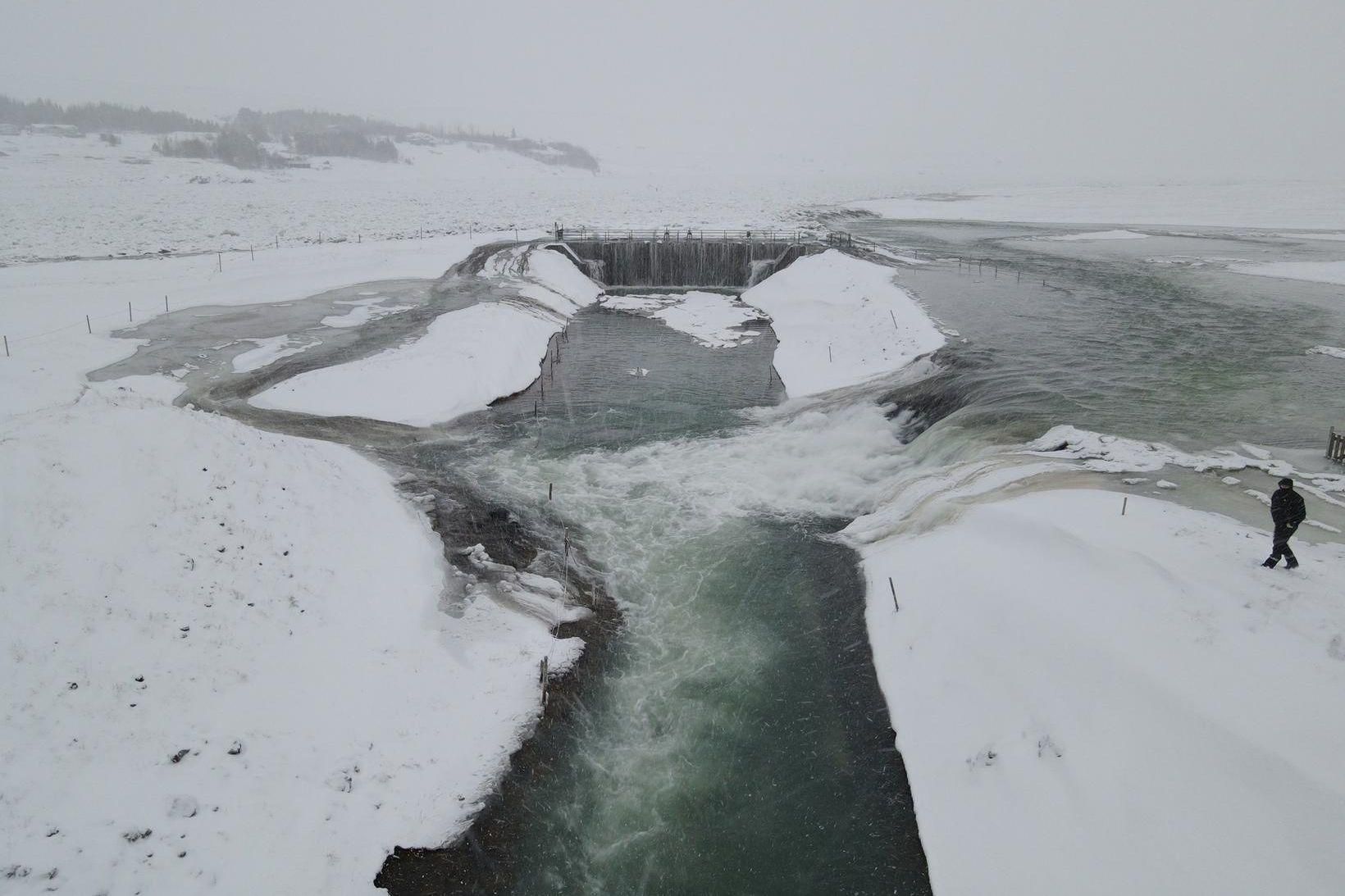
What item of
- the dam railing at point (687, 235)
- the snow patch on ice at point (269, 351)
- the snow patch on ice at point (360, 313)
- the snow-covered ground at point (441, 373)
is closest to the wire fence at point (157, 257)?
the dam railing at point (687, 235)

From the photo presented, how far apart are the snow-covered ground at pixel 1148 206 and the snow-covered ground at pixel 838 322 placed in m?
45.2

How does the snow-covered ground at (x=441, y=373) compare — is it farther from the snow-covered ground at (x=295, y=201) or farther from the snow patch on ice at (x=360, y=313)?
the snow-covered ground at (x=295, y=201)

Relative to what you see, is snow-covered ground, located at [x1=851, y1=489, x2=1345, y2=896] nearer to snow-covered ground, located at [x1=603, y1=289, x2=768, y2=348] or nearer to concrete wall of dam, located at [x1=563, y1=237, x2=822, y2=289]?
snow-covered ground, located at [x1=603, y1=289, x2=768, y2=348]

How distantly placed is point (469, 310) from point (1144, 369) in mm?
25403

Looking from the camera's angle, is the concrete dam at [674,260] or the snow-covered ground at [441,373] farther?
the concrete dam at [674,260]

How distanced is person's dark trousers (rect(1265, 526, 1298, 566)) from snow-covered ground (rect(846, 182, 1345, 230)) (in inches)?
2909

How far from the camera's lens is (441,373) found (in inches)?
985

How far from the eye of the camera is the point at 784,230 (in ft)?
189

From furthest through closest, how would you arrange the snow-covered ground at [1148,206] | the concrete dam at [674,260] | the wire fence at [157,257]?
the snow-covered ground at [1148,206]
the concrete dam at [674,260]
the wire fence at [157,257]

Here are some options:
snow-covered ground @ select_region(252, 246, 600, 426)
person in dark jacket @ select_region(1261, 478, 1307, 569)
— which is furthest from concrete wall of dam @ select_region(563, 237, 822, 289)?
person in dark jacket @ select_region(1261, 478, 1307, 569)

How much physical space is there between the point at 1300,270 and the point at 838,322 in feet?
94.9

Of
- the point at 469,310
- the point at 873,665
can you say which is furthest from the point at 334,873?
the point at 469,310

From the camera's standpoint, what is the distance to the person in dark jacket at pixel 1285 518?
1053 cm

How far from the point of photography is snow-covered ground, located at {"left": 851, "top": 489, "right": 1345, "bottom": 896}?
25.1 feet
